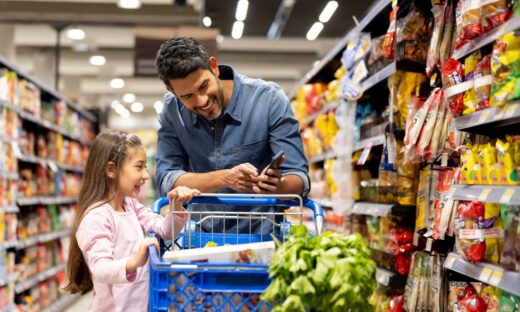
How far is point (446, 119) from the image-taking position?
125 inches

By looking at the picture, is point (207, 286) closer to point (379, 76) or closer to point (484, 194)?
point (484, 194)

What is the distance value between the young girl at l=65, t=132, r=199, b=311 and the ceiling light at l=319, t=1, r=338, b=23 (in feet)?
22.3

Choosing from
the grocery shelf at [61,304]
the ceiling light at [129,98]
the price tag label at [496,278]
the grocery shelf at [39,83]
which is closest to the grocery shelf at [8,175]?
the grocery shelf at [39,83]

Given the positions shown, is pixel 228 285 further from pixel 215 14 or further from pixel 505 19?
pixel 215 14

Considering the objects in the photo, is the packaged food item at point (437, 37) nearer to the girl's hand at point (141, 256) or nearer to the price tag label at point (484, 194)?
the price tag label at point (484, 194)

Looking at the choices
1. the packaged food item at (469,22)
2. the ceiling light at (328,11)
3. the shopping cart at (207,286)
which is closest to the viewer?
the shopping cart at (207,286)

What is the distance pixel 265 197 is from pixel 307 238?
2.02 ft

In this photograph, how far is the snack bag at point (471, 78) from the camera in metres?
2.72

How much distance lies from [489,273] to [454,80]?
2.57 feet

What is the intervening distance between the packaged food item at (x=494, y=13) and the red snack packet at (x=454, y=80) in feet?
0.97

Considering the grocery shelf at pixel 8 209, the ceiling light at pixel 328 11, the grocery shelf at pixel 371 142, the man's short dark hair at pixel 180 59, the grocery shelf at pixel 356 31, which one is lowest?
the grocery shelf at pixel 8 209

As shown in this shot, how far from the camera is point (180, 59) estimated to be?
8.71 feet

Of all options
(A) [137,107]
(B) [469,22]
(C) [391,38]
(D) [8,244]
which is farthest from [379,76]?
(A) [137,107]

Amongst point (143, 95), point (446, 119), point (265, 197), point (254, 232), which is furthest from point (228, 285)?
point (143, 95)
